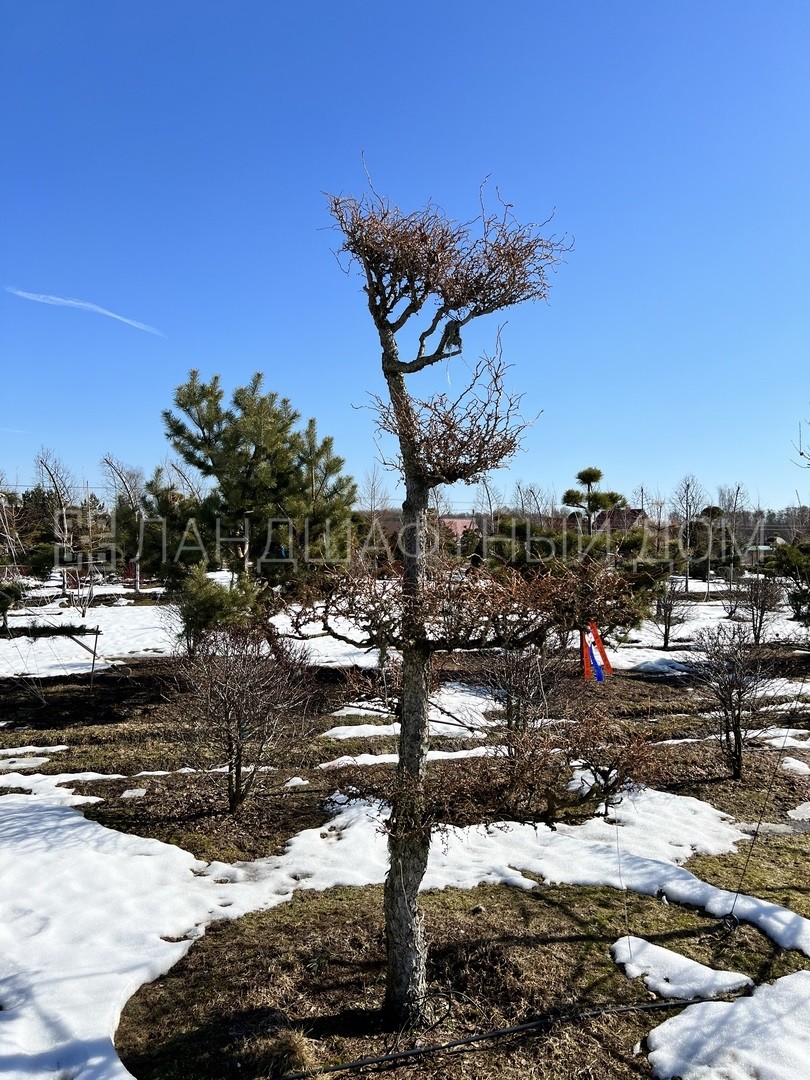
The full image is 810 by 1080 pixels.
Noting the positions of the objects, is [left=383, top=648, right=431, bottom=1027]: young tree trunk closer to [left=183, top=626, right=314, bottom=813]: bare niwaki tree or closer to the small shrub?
[left=183, top=626, right=314, bottom=813]: bare niwaki tree

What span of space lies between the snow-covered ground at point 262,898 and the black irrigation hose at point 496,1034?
0.15 metres

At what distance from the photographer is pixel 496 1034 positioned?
3.34 meters

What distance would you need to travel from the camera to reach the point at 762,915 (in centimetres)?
476

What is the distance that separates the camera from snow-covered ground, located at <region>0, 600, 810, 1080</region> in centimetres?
344

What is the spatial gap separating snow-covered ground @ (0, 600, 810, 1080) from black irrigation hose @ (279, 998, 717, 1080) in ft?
0.48

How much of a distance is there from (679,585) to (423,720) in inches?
722

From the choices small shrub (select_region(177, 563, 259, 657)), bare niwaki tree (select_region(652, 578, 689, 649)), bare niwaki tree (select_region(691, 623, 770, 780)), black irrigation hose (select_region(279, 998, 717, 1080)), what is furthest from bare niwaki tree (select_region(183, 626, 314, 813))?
bare niwaki tree (select_region(652, 578, 689, 649))

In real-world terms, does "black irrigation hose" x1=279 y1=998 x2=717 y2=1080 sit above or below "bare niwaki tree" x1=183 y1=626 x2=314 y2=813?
below

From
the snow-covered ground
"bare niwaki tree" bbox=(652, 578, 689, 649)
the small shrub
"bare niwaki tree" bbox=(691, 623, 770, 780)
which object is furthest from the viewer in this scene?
"bare niwaki tree" bbox=(652, 578, 689, 649)

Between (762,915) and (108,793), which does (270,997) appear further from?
(108,793)

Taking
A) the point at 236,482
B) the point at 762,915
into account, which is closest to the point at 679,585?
the point at 236,482

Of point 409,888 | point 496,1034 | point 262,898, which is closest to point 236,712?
point 262,898

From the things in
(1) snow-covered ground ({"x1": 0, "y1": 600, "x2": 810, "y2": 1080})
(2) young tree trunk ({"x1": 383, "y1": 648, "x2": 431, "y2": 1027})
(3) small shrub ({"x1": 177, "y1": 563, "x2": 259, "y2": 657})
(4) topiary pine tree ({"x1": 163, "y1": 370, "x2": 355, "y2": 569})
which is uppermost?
(4) topiary pine tree ({"x1": 163, "y1": 370, "x2": 355, "y2": 569})

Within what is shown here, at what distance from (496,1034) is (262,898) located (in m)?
2.37
